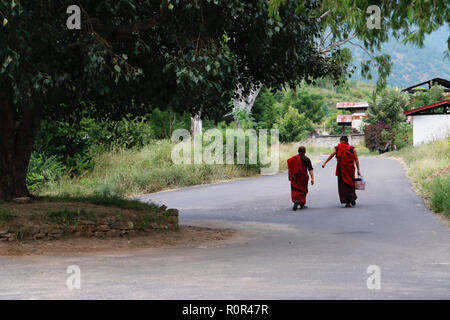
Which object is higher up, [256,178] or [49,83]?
[49,83]

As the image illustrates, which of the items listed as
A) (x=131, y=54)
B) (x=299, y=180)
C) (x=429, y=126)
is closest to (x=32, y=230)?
(x=131, y=54)

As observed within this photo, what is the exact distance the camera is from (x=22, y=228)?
10.2 meters

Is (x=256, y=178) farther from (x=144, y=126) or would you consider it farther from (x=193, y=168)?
(x=144, y=126)

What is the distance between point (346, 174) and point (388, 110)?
51082 mm

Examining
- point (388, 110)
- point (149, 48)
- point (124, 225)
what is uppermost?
point (388, 110)

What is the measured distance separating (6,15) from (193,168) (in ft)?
58.6

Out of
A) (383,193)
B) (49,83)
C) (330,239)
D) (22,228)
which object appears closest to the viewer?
(49,83)

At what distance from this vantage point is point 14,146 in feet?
39.5

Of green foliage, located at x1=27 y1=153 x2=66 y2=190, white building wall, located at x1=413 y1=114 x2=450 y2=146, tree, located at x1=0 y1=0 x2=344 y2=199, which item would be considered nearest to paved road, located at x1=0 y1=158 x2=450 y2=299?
tree, located at x1=0 y1=0 x2=344 y2=199

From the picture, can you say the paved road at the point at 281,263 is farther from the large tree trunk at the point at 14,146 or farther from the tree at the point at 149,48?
the large tree trunk at the point at 14,146

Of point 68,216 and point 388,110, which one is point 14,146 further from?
point 388,110

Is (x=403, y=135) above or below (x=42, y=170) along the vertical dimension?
above

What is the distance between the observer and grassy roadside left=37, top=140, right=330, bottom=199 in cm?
2056

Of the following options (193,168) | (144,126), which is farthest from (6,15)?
(144,126)
